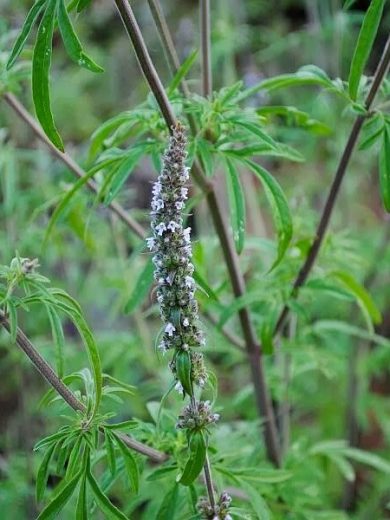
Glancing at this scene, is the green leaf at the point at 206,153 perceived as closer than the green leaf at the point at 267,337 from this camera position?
Yes

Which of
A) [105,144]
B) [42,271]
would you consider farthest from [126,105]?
[105,144]

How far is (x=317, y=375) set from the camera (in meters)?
2.74

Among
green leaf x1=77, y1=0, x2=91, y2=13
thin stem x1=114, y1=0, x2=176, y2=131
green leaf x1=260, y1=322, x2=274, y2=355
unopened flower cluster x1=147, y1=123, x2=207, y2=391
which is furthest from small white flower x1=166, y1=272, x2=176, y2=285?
green leaf x1=260, y1=322, x2=274, y2=355

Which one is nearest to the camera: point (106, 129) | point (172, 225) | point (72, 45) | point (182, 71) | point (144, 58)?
point (172, 225)

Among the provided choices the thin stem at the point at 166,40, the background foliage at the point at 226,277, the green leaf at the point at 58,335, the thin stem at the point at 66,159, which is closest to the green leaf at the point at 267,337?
the background foliage at the point at 226,277

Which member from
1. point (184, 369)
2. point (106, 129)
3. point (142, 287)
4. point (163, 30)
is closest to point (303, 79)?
point (163, 30)

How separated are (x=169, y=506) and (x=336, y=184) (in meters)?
0.61

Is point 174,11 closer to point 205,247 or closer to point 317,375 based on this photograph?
point 317,375

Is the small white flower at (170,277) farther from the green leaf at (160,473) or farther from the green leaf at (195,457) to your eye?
the green leaf at (160,473)

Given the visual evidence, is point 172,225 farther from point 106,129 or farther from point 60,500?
point 106,129

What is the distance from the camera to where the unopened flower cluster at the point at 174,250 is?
0.91m

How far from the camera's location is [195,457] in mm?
995

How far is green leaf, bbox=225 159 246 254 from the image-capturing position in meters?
1.22

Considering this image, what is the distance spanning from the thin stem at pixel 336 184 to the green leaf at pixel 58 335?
560 mm
